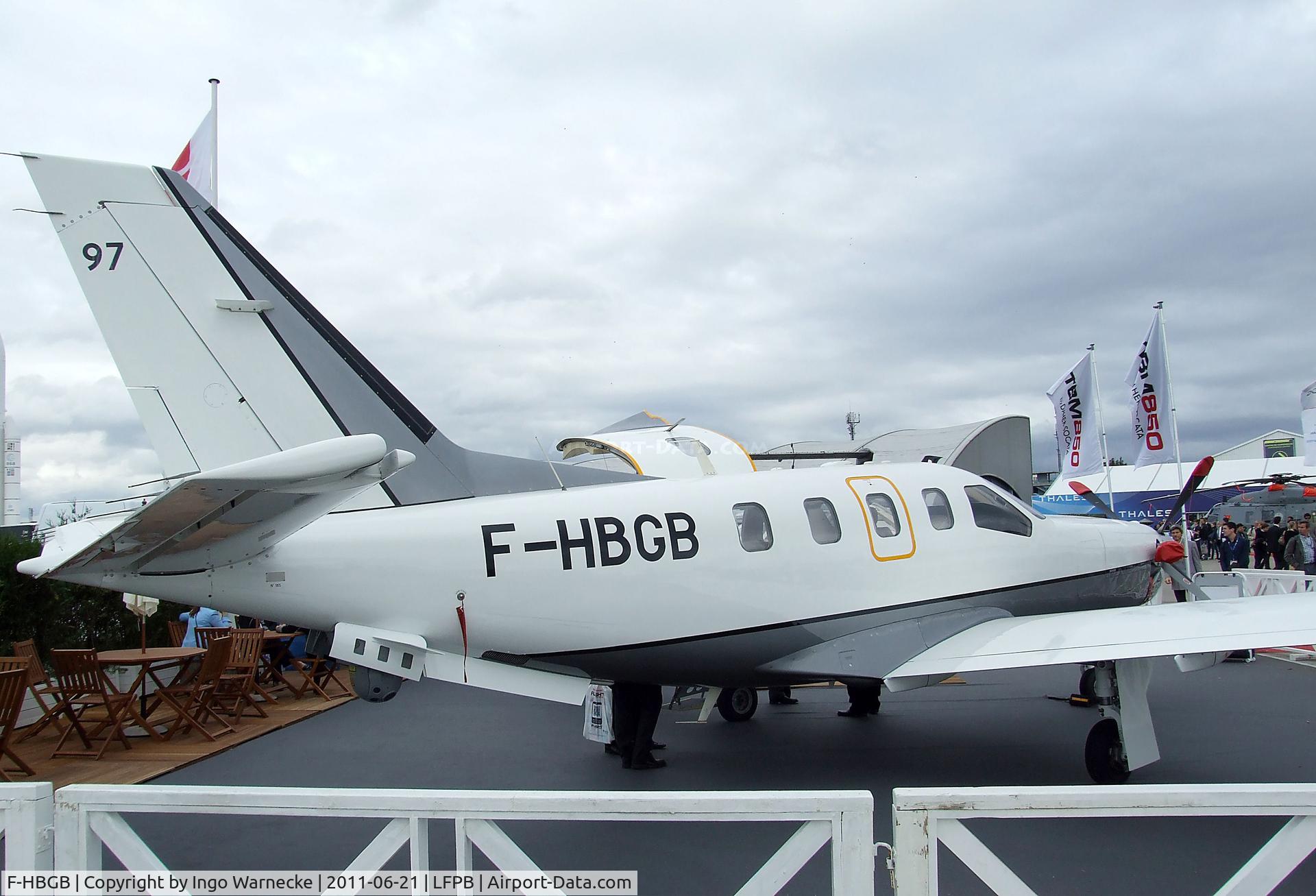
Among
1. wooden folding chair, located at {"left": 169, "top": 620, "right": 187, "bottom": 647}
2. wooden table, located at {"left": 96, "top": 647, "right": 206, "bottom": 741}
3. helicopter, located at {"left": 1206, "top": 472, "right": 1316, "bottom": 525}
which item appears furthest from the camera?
helicopter, located at {"left": 1206, "top": 472, "right": 1316, "bottom": 525}

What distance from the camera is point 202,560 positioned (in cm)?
528

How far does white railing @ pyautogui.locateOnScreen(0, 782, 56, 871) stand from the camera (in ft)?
9.74

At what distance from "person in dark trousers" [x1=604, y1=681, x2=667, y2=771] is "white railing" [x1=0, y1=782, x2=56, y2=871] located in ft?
16.1

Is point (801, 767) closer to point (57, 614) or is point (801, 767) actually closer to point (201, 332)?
point (201, 332)

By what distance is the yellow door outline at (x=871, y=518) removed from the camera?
7004mm

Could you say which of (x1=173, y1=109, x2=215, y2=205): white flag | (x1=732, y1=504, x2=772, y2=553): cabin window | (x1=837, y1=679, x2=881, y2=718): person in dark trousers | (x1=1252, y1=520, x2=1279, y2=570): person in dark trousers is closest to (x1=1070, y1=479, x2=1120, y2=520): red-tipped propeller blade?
(x1=837, y1=679, x2=881, y2=718): person in dark trousers

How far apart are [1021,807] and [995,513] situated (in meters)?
5.43

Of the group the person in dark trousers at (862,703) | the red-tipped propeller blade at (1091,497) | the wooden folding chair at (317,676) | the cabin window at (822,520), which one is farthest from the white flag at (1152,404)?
the wooden folding chair at (317,676)

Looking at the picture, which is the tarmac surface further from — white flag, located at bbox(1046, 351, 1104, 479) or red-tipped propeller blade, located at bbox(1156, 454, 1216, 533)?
white flag, located at bbox(1046, 351, 1104, 479)

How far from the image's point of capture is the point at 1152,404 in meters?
17.3

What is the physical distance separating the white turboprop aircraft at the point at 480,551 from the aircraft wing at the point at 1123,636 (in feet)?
0.09

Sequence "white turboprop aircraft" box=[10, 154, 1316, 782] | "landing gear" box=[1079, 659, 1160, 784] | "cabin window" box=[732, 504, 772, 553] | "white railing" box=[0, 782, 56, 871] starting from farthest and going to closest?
"landing gear" box=[1079, 659, 1160, 784]
"cabin window" box=[732, 504, 772, 553]
"white turboprop aircraft" box=[10, 154, 1316, 782]
"white railing" box=[0, 782, 56, 871]

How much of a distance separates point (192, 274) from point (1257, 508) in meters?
38.4

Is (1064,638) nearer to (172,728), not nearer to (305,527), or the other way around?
(305,527)
